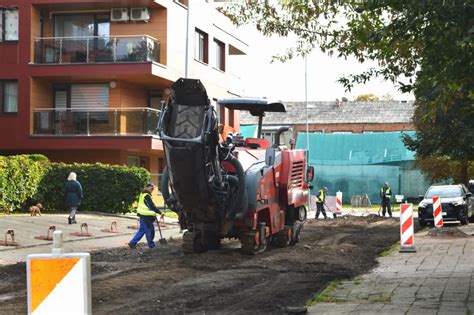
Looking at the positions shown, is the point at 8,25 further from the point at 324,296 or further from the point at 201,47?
the point at 324,296

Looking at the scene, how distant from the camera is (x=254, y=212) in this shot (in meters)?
16.0

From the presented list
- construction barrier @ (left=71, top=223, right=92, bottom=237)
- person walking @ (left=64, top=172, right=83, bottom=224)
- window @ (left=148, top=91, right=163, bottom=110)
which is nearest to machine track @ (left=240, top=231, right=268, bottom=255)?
construction barrier @ (left=71, top=223, right=92, bottom=237)

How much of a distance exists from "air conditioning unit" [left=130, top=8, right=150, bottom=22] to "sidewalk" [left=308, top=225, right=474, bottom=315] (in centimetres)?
2183

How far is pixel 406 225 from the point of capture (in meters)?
17.2

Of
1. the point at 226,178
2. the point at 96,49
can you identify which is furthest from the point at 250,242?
the point at 96,49

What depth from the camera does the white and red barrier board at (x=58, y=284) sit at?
482 centimetres

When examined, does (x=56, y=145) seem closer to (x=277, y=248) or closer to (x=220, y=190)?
(x=277, y=248)

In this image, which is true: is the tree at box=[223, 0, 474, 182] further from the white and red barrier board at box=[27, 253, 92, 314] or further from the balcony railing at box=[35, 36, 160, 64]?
the balcony railing at box=[35, 36, 160, 64]

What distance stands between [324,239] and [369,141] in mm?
39735

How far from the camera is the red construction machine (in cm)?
1369

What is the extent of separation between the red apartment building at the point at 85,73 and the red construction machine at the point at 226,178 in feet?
48.0

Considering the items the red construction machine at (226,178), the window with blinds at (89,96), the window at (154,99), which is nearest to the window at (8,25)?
the window with blinds at (89,96)

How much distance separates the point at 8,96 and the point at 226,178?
22.4m

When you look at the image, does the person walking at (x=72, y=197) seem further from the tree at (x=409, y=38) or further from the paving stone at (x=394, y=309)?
the paving stone at (x=394, y=309)
